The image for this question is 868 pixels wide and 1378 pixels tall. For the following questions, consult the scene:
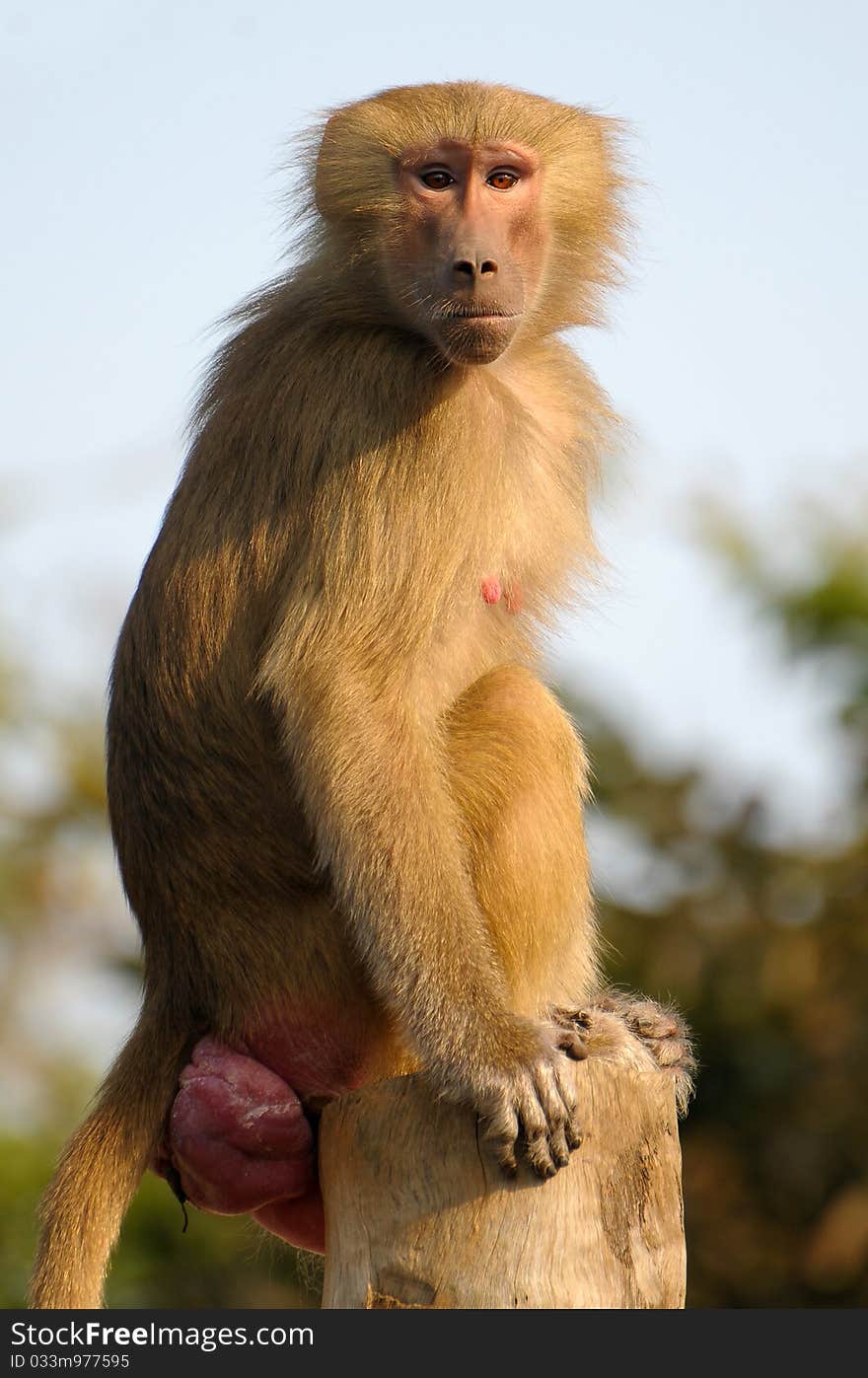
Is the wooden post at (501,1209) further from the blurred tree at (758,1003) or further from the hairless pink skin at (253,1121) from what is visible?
the blurred tree at (758,1003)

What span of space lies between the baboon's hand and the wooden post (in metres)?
0.03

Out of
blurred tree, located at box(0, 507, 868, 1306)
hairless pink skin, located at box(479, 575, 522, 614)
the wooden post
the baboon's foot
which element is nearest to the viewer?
the wooden post

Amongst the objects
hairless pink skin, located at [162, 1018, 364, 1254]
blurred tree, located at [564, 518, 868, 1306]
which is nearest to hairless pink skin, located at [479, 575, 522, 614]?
hairless pink skin, located at [162, 1018, 364, 1254]

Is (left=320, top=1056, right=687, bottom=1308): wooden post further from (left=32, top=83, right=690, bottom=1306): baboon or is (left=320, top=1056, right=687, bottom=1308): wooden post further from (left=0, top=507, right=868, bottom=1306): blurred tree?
(left=0, top=507, right=868, bottom=1306): blurred tree

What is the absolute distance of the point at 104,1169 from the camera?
3949 millimetres

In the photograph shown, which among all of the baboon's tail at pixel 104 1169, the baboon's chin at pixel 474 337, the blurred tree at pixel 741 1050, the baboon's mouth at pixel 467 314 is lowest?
the blurred tree at pixel 741 1050

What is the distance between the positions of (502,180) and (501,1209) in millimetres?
2577

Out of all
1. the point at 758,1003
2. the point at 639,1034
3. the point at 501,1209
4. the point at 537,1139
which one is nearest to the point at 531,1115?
the point at 537,1139

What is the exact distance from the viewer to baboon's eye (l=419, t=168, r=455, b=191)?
14.3ft

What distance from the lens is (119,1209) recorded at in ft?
12.9

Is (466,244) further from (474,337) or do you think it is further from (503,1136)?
(503,1136)

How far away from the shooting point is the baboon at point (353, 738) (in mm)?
3861

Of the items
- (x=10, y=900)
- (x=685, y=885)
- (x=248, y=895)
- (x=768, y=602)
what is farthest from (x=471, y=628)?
(x=10, y=900)

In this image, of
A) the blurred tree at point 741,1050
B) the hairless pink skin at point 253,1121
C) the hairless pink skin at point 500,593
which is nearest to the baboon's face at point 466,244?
the hairless pink skin at point 500,593
